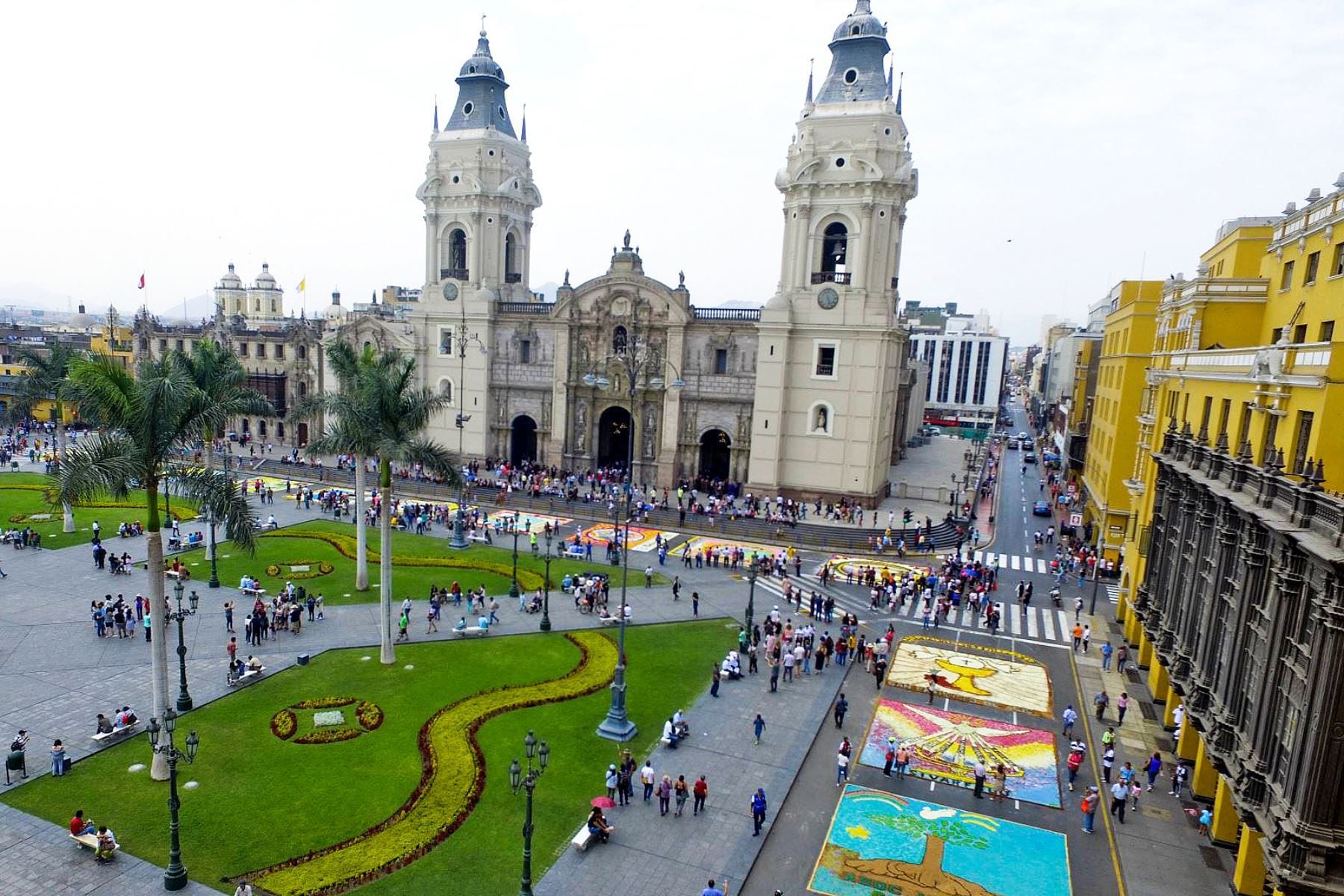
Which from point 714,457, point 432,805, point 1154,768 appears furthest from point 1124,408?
point 432,805

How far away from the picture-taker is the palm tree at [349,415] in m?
28.5

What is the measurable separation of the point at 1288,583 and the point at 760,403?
128ft

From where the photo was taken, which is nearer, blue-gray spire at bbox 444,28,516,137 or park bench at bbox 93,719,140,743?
park bench at bbox 93,719,140,743

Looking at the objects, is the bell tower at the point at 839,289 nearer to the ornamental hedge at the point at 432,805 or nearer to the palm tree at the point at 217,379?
the ornamental hedge at the point at 432,805

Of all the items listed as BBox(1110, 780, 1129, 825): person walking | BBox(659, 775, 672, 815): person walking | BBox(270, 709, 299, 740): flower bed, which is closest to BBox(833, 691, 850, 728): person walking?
BBox(659, 775, 672, 815): person walking

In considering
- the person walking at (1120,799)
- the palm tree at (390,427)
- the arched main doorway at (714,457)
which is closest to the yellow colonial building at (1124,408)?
the person walking at (1120,799)

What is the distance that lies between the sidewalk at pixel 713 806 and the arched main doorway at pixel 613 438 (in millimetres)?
34743

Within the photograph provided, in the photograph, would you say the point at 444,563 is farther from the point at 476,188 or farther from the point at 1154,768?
the point at 476,188

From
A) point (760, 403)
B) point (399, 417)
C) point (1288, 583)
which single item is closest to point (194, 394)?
point (399, 417)

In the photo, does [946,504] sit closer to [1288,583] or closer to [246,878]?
[1288,583]

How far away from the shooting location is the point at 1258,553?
18094mm

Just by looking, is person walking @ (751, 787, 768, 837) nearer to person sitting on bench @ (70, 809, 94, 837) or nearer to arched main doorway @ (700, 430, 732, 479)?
person sitting on bench @ (70, 809, 94, 837)

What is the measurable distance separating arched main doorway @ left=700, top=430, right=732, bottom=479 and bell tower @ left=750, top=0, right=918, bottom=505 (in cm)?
448

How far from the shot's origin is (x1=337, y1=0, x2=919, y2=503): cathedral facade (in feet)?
168
